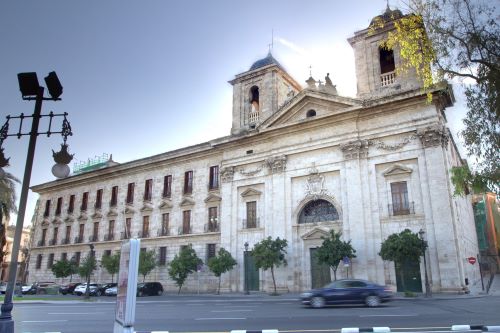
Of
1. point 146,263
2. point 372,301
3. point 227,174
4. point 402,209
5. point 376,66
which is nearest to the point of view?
point 372,301

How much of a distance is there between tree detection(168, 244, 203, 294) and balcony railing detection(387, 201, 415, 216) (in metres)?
15.7

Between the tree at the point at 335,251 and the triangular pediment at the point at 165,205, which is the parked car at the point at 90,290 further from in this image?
the tree at the point at 335,251

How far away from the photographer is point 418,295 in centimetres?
2291

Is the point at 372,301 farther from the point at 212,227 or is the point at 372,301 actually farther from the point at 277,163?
the point at 212,227

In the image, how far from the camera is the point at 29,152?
311 inches

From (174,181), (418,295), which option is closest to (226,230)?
(174,181)

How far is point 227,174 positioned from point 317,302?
58.9 ft

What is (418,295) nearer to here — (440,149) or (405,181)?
(405,181)

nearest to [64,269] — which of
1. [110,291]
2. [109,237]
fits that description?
[109,237]

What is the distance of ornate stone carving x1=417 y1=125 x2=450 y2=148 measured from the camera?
25562 mm

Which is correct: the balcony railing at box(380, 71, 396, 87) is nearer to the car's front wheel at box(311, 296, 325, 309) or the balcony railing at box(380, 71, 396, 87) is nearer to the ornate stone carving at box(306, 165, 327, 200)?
the ornate stone carving at box(306, 165, 327, 200)

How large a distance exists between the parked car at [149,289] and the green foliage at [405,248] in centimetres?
1983

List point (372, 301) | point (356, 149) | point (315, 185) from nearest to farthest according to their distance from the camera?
1. point (372, 301)
2. point (356, 149)
3. point (315, 185)

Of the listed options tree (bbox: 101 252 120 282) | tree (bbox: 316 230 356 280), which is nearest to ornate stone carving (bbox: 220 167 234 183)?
tree (bbox: 316 230 356 280)
